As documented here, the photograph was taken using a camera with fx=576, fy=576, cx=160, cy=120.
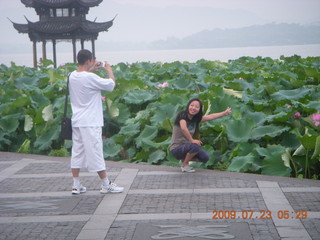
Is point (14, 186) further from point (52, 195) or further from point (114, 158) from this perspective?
point (114, 158)

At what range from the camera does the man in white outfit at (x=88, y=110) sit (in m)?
5.39

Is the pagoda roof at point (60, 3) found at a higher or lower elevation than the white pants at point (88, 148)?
higher

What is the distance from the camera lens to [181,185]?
19.1 ft

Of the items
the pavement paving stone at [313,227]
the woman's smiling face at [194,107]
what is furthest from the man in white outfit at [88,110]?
the pavement paving stone at [313,227]

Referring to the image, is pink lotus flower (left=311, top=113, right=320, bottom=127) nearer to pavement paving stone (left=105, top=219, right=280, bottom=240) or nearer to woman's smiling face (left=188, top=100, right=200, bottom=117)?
woman's smiling face (left=188, top=100, right=200, bottom=117)

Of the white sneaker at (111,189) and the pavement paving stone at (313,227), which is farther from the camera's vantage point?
the white sneaker at (111,189)

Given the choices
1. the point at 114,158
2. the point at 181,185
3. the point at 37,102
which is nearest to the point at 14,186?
the point at 181,185

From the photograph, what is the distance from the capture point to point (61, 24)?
3312 centimetres

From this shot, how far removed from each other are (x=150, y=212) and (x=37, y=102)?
5.74m

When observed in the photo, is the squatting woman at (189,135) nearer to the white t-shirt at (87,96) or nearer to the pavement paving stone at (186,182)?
the pavement paving stone at (186,182)

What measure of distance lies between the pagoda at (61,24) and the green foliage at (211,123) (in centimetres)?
2160
